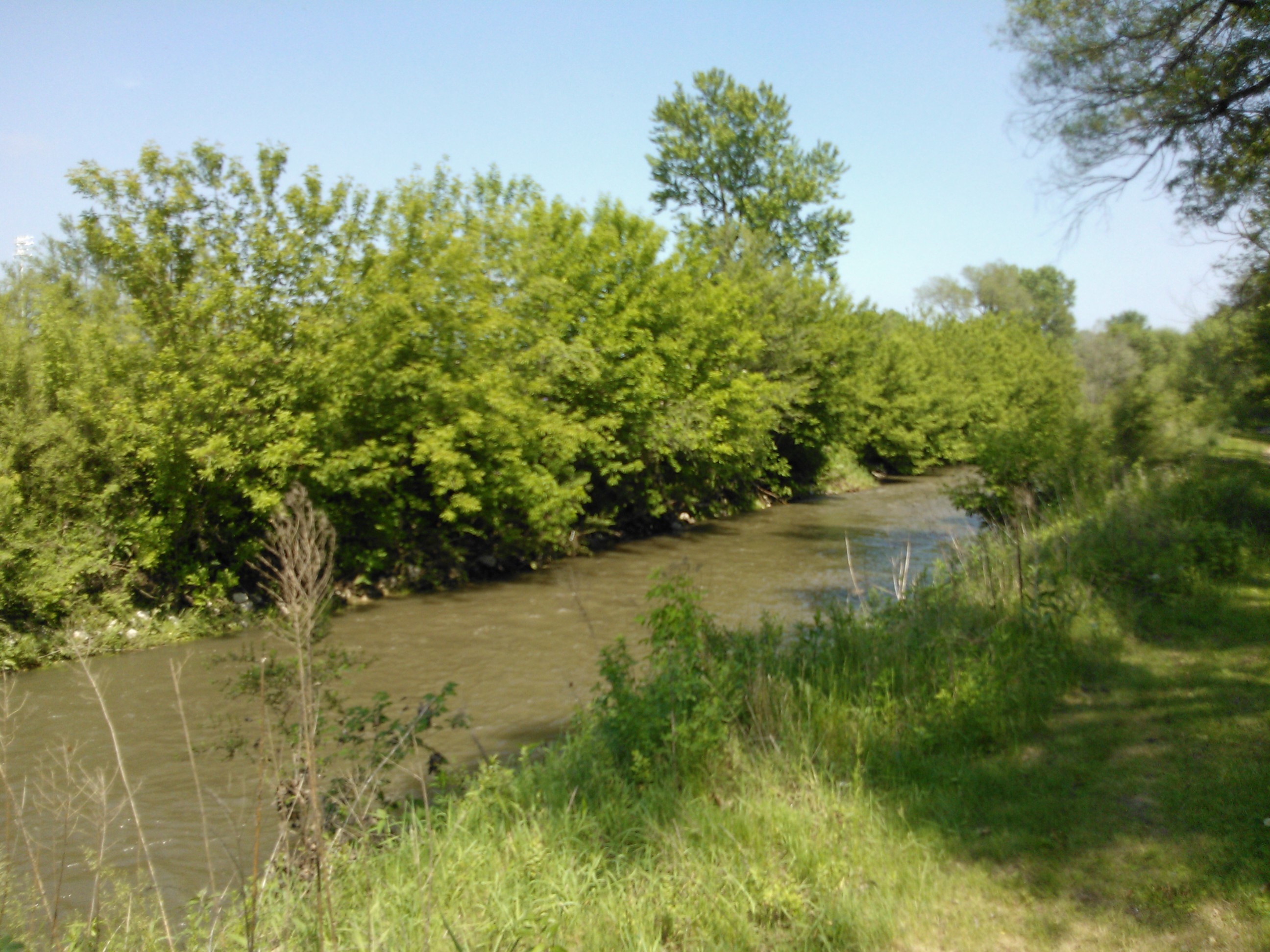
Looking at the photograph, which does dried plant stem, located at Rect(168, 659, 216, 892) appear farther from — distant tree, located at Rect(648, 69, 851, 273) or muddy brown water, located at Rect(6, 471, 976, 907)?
distant tree, located at Rect(648, 69, 851, 273)

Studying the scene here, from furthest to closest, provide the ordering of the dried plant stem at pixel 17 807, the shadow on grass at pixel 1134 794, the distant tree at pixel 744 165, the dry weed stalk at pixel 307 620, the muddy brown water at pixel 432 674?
the distant tree at pixel 744 165 < the muddy brown water at pixel 432 674 < the shadow on grass at pixel 1134 794 < the dried plant stem at pixel 17 807 < the dry weed stalk at pixel 307 620

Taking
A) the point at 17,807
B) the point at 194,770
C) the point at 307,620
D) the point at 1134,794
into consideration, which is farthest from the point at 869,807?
the point at 17,807

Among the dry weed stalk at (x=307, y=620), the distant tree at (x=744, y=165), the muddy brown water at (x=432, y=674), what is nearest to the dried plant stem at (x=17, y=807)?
the muddy brown water at (x=432, y=674)

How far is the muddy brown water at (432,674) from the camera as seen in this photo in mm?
7040

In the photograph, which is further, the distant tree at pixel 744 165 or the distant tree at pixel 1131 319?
the distant tree at pixel 1131 319

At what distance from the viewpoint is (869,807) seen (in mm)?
5129

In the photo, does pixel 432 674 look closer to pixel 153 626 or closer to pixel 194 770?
pixel 153 626

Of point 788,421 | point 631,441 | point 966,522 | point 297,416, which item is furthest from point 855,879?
point 788,421

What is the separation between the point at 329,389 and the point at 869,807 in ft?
41.4

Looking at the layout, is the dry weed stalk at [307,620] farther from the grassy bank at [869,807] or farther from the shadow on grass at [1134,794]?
the shadow on grass at [1134,794]

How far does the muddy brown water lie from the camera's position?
23.1ft

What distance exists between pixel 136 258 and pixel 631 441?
11.9 meters

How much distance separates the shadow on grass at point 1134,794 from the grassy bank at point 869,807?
0.06ft

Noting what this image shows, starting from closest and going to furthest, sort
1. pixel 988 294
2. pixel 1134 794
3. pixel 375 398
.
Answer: pixel 1134 794 < pixel 375 398 < pixel 988 294
